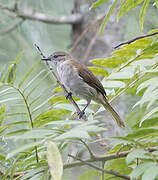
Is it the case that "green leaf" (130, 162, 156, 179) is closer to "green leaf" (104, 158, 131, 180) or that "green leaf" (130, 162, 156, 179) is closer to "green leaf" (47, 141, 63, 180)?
"green leaf" (47, 141, 63, 180)

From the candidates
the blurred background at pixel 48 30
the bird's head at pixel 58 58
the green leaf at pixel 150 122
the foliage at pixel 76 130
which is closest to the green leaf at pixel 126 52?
the foliage at pixel 76 130

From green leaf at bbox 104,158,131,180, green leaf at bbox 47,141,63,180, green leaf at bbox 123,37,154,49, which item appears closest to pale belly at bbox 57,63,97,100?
green leaf at bbox 123,37,154,49

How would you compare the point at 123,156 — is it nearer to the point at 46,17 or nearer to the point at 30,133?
the point at 30,133

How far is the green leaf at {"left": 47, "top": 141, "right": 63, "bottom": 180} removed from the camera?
0.73 metres

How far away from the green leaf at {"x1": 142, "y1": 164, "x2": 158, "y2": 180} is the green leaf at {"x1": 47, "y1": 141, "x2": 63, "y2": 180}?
0.19 metres

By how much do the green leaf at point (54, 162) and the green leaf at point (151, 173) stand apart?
0.19m

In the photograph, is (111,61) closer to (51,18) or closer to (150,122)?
(150,122)

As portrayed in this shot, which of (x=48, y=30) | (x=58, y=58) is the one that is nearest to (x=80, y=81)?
(x=58, y=58)

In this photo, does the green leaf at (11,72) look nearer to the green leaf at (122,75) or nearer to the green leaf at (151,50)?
the green leaf at (122,75)

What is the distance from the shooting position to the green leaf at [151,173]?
76 centimetres

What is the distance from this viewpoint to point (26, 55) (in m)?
4.23

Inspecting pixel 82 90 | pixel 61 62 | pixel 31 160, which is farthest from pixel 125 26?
pixel 31 160

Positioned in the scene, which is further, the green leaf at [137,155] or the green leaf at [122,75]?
the green leaf at [122,75]

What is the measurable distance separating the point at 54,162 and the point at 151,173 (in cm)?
22
